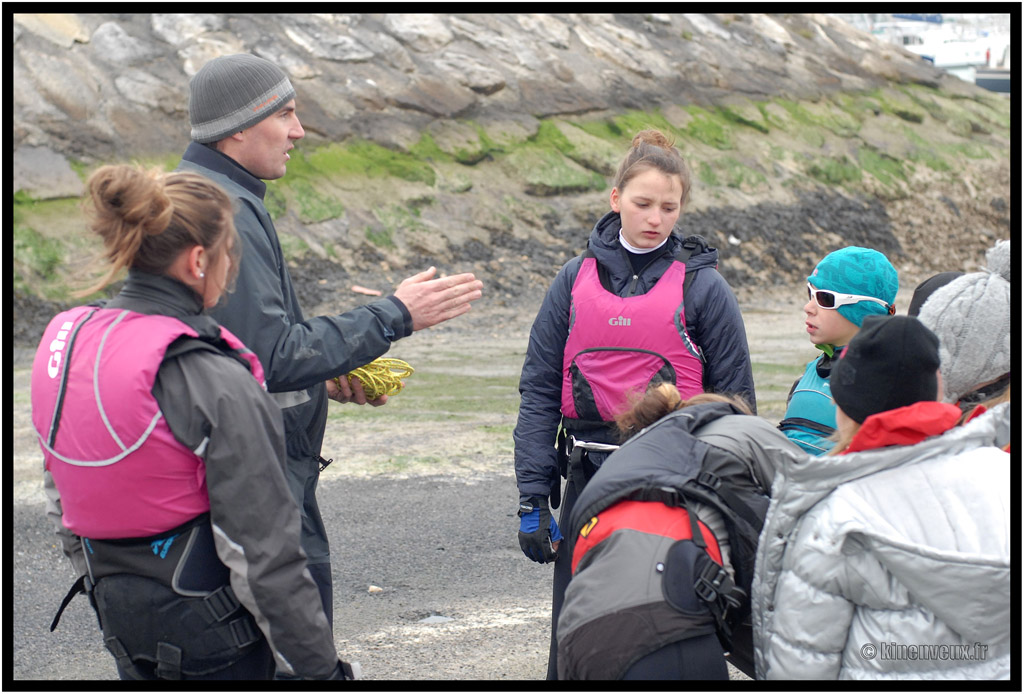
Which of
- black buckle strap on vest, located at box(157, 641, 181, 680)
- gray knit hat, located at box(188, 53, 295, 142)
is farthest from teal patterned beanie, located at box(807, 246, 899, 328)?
black buckle strap on vest, located at box(157, 641, 181, 680)

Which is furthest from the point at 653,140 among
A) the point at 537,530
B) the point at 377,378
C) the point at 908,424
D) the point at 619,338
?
the point at 908,424

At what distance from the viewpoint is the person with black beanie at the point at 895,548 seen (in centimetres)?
210

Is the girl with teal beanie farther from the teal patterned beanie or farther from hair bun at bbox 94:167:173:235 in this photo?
hair bun at bbox 94:167:173:235

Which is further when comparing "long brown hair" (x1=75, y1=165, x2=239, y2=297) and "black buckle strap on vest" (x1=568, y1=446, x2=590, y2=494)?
"black buckle strap on vest" (x1=568, y1=446, x2=590, y2=494)

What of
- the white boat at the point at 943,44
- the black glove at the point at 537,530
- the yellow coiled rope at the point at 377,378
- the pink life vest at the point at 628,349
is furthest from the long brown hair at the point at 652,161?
the white boat at the point at 943,44

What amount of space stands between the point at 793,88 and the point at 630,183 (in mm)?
23405

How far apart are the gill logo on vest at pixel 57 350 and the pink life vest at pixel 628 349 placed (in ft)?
5.43

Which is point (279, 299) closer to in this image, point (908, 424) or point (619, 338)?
point (619, 338)

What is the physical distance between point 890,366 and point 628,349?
1.19 meters

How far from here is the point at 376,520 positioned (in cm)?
662

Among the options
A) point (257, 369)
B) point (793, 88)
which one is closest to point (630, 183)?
point (257, 369)

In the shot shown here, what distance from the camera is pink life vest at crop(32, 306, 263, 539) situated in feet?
7.34

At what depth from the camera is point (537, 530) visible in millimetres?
3496

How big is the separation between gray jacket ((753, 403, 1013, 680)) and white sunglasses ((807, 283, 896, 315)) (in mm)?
1077
